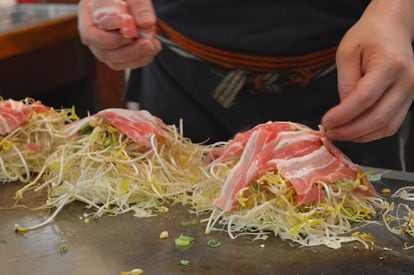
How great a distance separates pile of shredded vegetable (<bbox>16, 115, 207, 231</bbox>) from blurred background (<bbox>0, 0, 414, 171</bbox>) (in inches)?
42.2

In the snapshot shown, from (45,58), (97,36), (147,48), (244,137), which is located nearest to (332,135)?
(244,137)

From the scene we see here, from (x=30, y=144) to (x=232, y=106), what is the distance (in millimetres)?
607

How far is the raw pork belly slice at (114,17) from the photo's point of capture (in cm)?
146

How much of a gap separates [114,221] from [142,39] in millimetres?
417

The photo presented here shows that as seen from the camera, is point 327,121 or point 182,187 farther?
point 182,187

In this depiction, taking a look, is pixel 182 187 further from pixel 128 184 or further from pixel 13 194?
pixel 13 194

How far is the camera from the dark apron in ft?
6.38

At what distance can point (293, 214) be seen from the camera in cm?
130

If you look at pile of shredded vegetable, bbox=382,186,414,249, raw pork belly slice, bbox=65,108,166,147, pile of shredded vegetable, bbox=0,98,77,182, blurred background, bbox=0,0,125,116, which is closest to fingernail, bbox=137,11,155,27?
raw pork belly slice, bbox=65,108,166,147

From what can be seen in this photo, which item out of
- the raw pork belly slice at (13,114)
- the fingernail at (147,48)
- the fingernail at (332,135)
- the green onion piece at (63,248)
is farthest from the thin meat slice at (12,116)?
the fingernail at (332,135)

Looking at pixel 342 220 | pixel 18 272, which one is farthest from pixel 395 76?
pixel 18 272

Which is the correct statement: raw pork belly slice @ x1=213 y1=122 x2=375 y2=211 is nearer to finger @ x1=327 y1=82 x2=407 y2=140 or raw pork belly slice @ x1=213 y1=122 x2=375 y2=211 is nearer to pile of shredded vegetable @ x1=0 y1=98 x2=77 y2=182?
finger @ x1=327 y1=82 x2=407 y2=140

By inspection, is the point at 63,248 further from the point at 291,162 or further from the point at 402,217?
the point at 402,217

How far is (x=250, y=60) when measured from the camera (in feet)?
6.20
